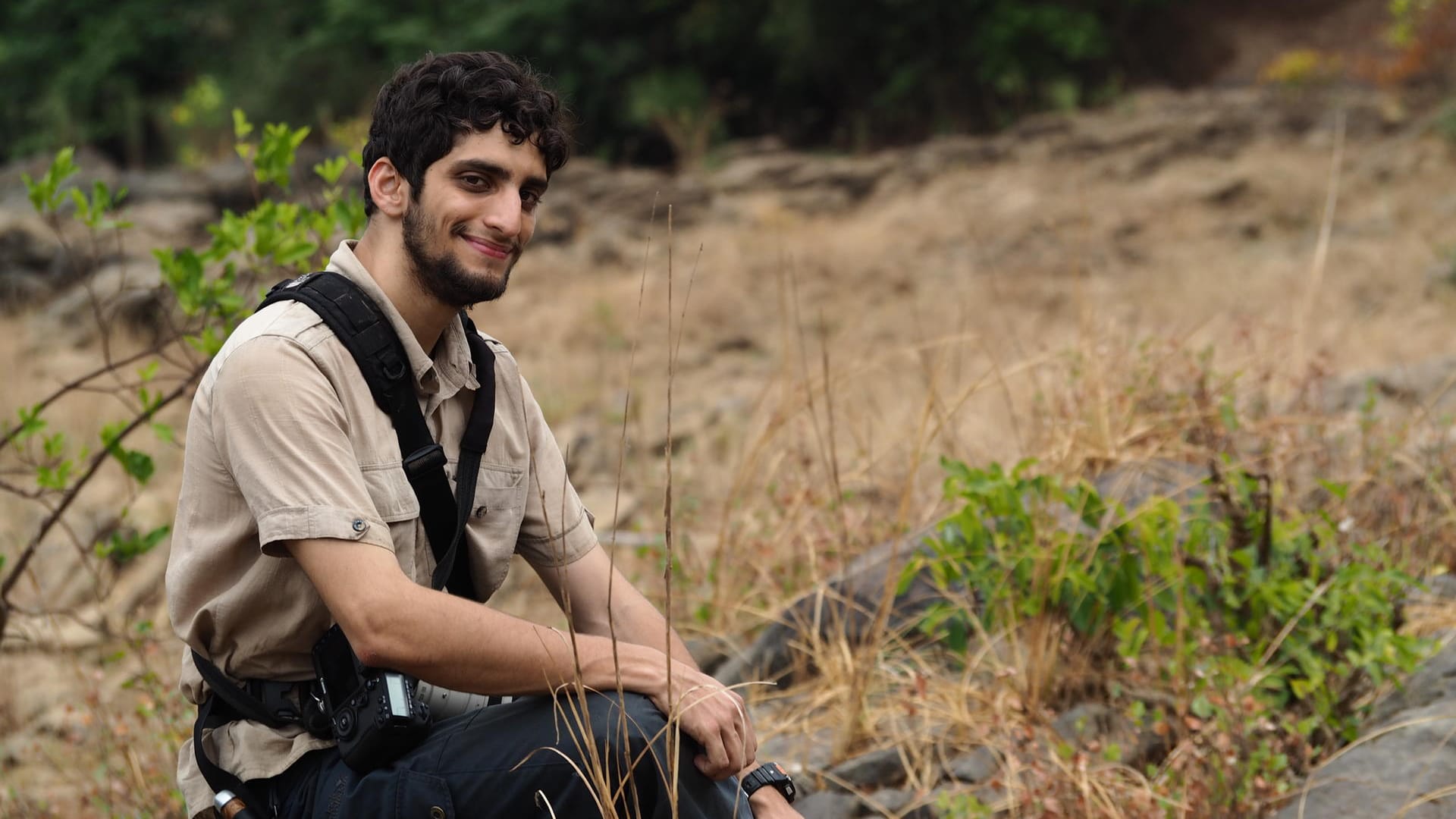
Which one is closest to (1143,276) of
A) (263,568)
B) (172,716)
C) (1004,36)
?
(1004,36)

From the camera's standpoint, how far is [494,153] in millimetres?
2227

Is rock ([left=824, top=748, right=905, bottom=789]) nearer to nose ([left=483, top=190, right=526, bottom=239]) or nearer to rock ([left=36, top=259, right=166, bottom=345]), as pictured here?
nose ([left=483, top=190, right=526, bottom=239])

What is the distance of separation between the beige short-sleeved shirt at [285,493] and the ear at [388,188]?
0.31 ft

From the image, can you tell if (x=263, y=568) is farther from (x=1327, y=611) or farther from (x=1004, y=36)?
(x=1004, y=36)

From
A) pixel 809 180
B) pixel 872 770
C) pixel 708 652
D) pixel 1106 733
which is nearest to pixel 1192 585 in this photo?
pixel 1106 733

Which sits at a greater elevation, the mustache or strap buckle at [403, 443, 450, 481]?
the mustache

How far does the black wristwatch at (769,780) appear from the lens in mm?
2166

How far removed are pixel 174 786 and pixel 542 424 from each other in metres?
1.51

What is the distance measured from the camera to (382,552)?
1.94 m

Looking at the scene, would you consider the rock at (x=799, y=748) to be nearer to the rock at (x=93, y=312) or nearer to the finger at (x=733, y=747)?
the finger at (x=733, y=747)

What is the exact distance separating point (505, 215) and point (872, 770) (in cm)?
161

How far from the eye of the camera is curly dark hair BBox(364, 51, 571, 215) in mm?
2191

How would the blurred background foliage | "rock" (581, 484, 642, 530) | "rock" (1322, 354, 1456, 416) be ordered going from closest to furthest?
"rock" (1322, 354, 1456, 416), "rock" (581, 484, 642, 530), the blurred background foliage

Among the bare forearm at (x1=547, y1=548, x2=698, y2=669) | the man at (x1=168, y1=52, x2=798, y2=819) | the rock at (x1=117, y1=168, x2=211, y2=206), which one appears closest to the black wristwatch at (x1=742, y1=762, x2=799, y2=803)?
the man at (x1=168, y1=52, x2=798, y2=819)
